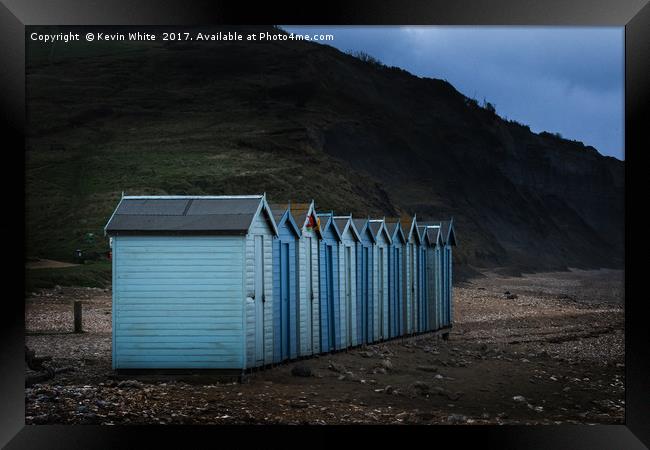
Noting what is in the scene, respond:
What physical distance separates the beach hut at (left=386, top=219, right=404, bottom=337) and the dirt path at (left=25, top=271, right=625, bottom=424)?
1.76ft

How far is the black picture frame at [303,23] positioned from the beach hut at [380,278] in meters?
10.6

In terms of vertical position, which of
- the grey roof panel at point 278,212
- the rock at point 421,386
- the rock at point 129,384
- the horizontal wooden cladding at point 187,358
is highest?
the grey roof panel at point 278,212

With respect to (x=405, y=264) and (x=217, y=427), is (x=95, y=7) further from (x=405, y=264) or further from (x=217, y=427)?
(x=405, y=264)

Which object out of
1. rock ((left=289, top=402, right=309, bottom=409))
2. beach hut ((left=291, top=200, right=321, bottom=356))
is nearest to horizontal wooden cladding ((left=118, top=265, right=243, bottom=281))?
rock ((left=289, top=402, right=309, bottom=409))

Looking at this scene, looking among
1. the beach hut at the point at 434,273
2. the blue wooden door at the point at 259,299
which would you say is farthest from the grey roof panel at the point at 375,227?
the blue wooden door at the point at 259,299

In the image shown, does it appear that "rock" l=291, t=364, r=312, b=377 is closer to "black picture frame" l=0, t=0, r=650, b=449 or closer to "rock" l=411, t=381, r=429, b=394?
"rock" l=411, t=381, r=429, b=394

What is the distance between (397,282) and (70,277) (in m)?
18.2

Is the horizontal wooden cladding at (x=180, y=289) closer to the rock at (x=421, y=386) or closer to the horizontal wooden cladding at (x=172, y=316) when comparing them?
the horizontal wooden cladding at (x=172, y=316)

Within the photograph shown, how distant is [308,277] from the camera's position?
18.1 m

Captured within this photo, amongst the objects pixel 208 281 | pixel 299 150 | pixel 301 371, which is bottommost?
pixel 301 371

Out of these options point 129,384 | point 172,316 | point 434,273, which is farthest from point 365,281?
point 129,384

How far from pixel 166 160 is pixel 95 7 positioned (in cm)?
5156

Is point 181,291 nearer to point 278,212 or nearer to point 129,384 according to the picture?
point 129,384

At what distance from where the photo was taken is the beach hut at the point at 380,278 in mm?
21922
